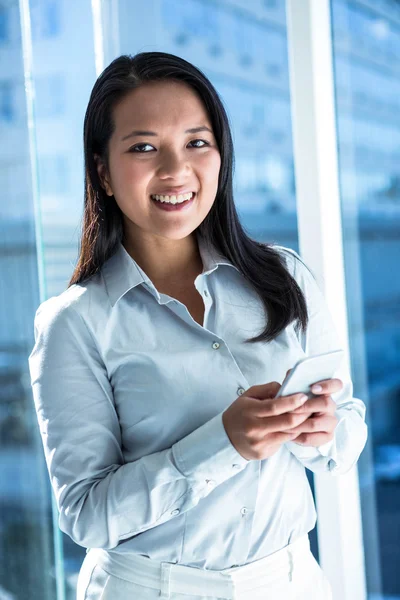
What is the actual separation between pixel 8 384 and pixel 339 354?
1.32 meters

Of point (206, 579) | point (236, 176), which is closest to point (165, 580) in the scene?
point (206, 579)

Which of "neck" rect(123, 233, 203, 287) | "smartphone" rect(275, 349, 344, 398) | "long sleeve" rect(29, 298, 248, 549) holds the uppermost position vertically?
"neck" rect(123, 233, 203, 287)

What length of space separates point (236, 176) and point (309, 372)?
119 centimetres

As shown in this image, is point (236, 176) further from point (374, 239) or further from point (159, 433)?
point (159, 433)

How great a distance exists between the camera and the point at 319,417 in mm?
1168

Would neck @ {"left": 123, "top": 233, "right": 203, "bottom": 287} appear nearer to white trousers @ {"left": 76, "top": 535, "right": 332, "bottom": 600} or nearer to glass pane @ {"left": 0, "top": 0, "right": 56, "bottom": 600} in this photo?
white trousers @ {"left": 76, "top": 535, "right": 332, "bottom": 600}

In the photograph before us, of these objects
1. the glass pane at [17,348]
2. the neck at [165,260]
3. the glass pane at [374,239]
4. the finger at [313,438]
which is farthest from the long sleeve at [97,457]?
the glass pane at [374,239]

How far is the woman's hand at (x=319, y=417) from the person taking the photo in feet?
3.68

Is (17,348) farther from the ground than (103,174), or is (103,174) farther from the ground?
(103,174)

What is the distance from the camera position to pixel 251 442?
1.16 meters

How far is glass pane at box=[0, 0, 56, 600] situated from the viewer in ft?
6.92

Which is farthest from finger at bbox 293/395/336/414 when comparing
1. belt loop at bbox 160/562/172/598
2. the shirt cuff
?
belt loop at bbox 160/562/172/598

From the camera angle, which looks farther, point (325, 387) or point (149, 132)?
point (149, 132)

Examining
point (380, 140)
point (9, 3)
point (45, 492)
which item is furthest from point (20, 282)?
point (380, 140)
